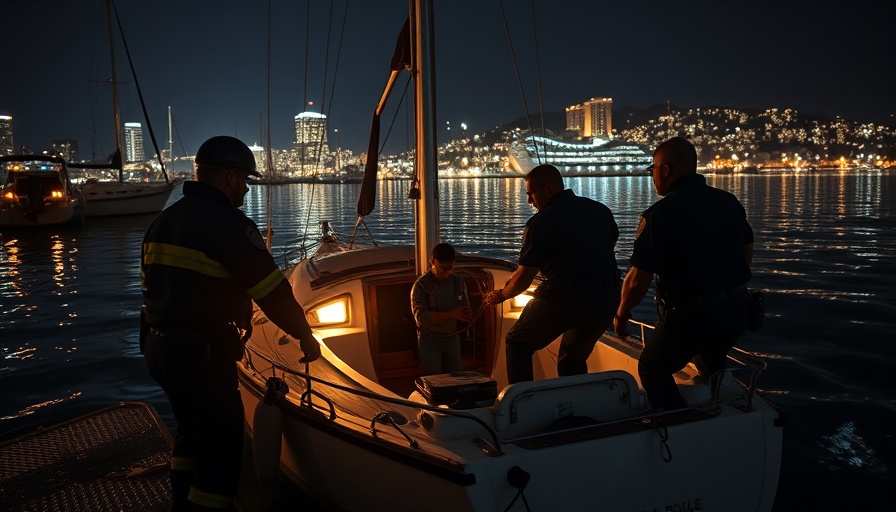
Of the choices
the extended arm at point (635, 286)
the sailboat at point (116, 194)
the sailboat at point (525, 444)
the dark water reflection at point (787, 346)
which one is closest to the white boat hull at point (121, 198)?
the sailboat at point (116, 194)

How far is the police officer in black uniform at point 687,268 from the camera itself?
3.18 meters

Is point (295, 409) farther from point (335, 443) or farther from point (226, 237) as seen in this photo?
point (226, 237)

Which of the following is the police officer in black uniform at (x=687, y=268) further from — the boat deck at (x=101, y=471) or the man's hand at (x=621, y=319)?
the boat deck at (x=101, y=471)

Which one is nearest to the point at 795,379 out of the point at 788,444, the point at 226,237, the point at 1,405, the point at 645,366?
the point at 788,444

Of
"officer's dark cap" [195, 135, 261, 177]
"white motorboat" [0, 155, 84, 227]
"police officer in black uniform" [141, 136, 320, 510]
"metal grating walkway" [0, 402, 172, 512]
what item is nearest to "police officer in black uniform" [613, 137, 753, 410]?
"police officer in black uniform" [141, 136, 320, 510]

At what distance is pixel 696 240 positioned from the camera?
125 inches

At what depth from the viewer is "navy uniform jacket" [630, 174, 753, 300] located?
3.18m

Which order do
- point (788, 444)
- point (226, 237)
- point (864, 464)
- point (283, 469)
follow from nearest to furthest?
point (226, 237) < point (283, 469) < point (864, 464) < point (788, 444)

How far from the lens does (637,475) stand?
3119mm

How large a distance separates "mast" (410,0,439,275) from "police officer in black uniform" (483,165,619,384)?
44.9 inches

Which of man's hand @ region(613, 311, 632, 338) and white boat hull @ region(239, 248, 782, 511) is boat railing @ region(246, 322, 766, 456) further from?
man's hand @ region(613, 311, 632, 338)

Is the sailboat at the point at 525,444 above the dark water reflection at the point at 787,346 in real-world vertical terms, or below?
above

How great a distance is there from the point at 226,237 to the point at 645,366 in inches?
88.7

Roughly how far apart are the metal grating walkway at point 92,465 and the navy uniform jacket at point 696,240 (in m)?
3.66
